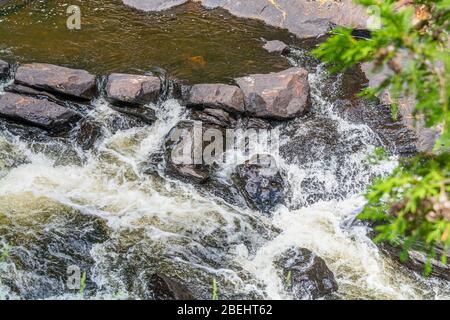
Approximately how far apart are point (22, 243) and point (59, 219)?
0.61 m

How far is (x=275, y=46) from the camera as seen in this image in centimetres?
1052

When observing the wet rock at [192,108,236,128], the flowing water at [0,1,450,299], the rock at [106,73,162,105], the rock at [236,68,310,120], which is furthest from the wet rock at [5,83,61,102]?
the rock at [236,68,310,120]

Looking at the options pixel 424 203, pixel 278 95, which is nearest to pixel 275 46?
pixel 278 95

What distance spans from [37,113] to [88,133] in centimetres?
88

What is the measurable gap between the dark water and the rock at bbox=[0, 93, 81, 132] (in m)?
1.46

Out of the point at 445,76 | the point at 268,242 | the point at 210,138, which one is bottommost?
the point at 268,242

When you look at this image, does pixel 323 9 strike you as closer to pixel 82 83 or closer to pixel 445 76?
pixel 82 83

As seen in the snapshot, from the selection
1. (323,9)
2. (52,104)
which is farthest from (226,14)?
(52,104)

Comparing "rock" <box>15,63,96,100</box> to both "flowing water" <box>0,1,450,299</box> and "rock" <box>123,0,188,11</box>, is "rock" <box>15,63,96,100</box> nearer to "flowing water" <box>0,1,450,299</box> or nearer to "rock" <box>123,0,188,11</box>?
"flowing water" <box>0,1,450,299</box>

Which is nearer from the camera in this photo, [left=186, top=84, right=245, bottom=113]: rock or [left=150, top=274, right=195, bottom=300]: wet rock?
[left=150, top=274, right=195, bottom=300]: wet rock

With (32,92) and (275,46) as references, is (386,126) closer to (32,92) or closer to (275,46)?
(275,46)

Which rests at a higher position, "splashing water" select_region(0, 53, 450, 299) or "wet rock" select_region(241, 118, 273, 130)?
"wet rock" select_region(241, 118, 273, 130)

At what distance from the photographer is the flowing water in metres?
6.03
